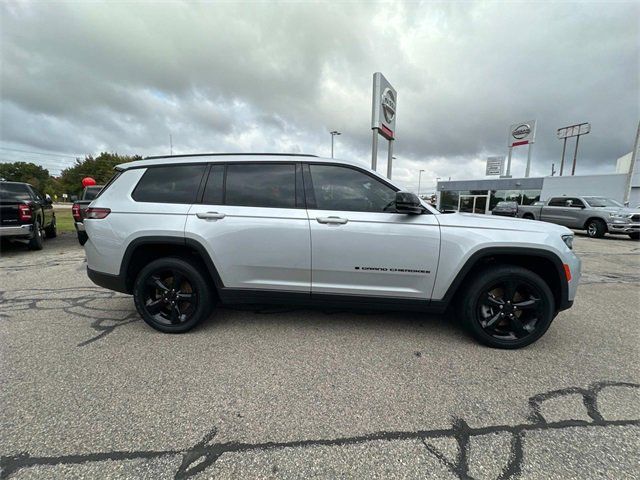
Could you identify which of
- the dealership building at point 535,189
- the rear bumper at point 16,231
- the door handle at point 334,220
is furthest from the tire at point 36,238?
the dealership building at point 535,189

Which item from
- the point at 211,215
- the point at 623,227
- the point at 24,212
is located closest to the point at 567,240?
the point at 211,215

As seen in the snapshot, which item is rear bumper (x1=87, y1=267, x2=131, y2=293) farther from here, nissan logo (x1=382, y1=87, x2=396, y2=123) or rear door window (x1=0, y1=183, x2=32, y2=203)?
nissan logo (x1=382, y1=87, x2=396, y2=123)

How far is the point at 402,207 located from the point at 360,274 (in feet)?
2.47

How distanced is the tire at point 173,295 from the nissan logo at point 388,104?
425 inches

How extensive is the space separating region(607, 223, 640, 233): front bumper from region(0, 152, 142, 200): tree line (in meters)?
61.6

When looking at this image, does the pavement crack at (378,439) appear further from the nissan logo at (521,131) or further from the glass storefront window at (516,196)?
the nissan logo at (521,131)

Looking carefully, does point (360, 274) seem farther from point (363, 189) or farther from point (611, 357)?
point (611, 357)

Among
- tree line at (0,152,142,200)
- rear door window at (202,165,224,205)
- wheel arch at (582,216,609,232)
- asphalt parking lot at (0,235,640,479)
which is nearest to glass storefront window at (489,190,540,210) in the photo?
wheel arch at (582,216,609,232)

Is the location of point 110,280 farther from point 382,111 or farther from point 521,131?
point 521,131

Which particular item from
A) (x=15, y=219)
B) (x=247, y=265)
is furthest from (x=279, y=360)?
(x=15, y=219)

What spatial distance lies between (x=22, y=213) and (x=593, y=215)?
19.2 meters

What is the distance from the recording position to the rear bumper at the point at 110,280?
3.20 meters

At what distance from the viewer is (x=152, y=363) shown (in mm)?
2600

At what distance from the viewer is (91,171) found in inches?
2527
